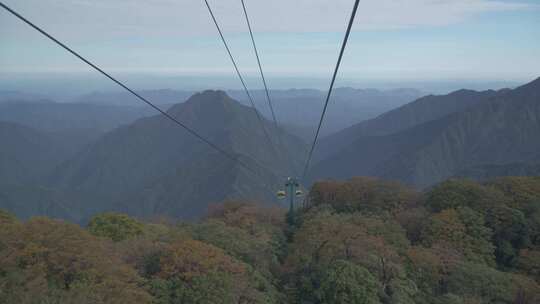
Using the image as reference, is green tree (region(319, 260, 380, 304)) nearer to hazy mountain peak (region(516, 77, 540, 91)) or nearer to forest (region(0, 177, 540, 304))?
forest (region(0, 177, 540, 304))

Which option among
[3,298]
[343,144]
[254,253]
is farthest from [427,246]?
[343,144]

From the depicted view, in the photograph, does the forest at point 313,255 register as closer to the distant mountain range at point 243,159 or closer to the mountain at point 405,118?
the distant mountain range at point 243,159

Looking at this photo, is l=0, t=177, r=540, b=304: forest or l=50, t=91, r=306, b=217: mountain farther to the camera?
l=50, t=91, r=306, b=217: mountain

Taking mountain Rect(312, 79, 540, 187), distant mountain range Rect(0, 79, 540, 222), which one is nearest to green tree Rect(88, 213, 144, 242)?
distant mountain range Rect(0, 79, 540, 222)

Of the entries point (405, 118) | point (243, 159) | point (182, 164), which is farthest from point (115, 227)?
point (405, 118)

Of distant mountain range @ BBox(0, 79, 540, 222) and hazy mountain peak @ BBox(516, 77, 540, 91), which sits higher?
hazy mountain peak @ BBox(516, 77, 540, 91)

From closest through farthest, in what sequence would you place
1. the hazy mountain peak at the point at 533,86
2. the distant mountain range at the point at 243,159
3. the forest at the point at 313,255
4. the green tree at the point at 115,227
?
1. the forest at the point at 313,255
2. the green tree at the point at 115,227
3. the distant mountain range at the point at 243,159
4. the hazy mountain peak at the point at 533,86

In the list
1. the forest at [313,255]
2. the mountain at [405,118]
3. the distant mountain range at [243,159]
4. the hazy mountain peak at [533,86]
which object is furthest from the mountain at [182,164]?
the hazy mountain peak at [533,86]

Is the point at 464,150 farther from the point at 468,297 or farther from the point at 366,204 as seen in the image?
the point at 468,297
